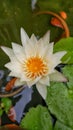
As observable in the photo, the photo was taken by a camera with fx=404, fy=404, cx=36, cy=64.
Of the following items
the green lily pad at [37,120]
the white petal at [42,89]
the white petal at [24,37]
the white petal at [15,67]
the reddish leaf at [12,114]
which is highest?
the white petal at [24,37]

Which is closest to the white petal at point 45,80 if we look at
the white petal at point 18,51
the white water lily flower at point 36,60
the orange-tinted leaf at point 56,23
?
the white water lily flower at point 36,60

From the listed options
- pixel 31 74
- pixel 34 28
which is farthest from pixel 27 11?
pixel 31 74

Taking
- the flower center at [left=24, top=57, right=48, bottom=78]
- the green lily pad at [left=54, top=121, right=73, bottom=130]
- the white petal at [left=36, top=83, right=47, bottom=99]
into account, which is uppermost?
the flower center at [left=24, top=57, right=48, bottom=78]

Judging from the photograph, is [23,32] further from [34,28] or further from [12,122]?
[12,122]

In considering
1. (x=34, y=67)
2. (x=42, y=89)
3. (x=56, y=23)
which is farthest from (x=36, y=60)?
(x=56, y=23)

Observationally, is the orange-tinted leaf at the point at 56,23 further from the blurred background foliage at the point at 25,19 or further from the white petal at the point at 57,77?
the white petal at the point at 57,77

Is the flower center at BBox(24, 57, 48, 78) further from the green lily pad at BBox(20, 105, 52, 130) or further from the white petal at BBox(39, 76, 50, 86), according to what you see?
the green lily pad at BBox(20, 105, 52, 130)

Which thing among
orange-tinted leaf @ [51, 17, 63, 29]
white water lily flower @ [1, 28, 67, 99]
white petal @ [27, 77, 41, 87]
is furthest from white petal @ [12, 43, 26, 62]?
orange-tinted leaf @ [51, 17, 63, 29]
